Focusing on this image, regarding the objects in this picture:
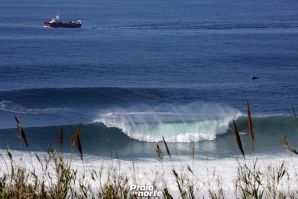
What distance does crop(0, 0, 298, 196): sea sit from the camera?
24.5 meters

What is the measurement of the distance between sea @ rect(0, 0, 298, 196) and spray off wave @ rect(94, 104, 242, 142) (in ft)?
0.21

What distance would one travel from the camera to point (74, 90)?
122 feet

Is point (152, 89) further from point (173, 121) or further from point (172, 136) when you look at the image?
point (172, 136)

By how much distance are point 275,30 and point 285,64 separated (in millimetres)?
26293

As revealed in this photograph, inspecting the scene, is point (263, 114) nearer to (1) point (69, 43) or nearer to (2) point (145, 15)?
(1) point (69, 43)

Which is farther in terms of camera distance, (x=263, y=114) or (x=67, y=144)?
(x=263, y=114)

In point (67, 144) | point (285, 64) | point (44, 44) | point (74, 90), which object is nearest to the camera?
point (67, 144)

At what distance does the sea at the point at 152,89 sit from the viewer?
80.3ft

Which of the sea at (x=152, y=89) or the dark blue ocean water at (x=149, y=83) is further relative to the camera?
the dark blue ocean water at (x=149, y=83)

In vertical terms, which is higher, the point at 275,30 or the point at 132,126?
the point at 275,30

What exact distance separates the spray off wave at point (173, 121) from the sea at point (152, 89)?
0.06 meters

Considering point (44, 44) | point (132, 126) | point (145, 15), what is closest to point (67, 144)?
point (132, 126)

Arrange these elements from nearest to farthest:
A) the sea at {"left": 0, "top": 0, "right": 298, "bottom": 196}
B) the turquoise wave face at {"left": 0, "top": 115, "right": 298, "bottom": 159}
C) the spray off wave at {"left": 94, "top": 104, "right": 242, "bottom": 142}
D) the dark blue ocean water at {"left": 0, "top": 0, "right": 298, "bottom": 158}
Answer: the turquoise wave face at {"left": 0, "top": 115, "right": 298, "bottom": 159}, the sea at {"left": 0, "top": 0, "right": 298, "bottom": 196}, the spray off wave at {"left": 94, "top": 104, "right": 242, "bottom": 142}, the dark blue ocean water at {"left": 0, "top": 0, "right": 298, "bottom": 158}

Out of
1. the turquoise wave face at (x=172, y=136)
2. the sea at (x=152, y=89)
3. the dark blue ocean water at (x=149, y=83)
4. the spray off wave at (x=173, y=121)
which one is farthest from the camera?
the dark blue ocean water at (x=149, y=83)
